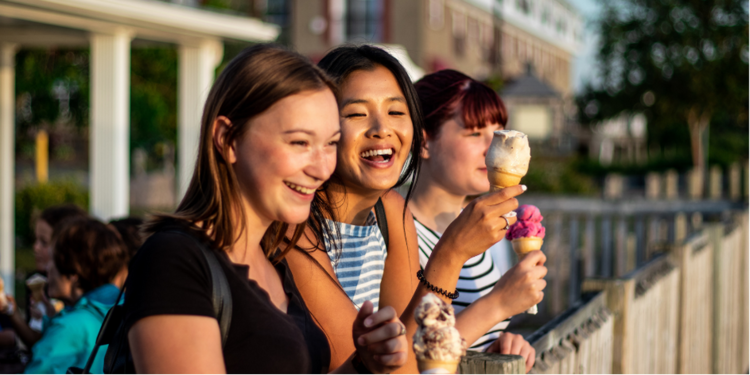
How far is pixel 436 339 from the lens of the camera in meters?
1.40

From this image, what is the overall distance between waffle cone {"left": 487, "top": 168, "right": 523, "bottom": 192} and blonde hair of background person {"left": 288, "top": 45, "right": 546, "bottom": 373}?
4.5 inches

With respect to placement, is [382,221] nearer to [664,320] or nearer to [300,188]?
[300,188]

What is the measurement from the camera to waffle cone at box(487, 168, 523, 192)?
1978 millimetres

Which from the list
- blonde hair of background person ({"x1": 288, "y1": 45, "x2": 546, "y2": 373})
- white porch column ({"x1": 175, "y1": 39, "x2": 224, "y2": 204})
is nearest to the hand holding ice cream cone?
blonde hair of background person ({"x1": 288, "y1": 45, "x2": 546, "y2": 373})

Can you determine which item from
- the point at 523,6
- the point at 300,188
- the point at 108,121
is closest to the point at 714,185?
the point at 108,121

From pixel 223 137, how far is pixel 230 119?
0.15 feet

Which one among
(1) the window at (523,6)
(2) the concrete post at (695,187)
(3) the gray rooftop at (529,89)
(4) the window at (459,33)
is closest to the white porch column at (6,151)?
(2) the concrete post at (695,187)

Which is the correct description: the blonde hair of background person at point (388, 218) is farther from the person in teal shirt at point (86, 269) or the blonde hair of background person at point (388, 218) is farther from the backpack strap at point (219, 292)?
the person in teal shirt at point (86, 269)

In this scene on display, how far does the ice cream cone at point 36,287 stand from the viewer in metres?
4.00

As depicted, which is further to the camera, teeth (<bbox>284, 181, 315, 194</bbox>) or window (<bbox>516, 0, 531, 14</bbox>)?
window (<bbox>516, 0, 531, 14</bbox>)

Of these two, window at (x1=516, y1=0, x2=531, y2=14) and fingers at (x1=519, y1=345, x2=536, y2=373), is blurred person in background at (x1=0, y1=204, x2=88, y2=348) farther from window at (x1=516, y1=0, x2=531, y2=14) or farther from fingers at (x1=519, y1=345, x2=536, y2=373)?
window at (x1=516, y1=0, x2=531, y2=14)

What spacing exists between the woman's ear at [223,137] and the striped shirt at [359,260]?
619mm

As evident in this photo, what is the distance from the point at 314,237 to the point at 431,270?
0.43 metres

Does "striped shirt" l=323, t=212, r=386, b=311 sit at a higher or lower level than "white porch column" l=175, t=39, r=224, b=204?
lower
